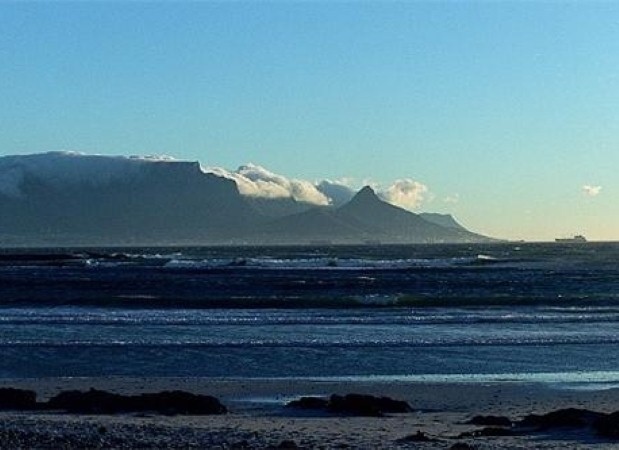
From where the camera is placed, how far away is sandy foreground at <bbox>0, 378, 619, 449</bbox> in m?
14.9

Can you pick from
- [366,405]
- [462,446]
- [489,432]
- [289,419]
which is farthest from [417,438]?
[366,405]

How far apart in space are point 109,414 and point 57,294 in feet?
114

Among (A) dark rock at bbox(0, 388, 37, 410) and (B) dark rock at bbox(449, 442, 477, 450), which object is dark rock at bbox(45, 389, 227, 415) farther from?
(B) dark rock at bbox(449, 442, 477, 450)

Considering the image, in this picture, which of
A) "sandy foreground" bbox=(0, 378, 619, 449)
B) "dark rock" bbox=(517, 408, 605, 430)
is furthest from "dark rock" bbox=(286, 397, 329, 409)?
"dark rock" bbox=(517, 408, 605, 430)

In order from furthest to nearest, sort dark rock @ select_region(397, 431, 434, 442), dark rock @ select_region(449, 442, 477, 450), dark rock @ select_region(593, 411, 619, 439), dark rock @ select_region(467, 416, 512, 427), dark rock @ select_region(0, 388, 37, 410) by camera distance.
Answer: dark rock @ select_region(0, 388, 37, 410)
dark rock @ select_region(467, 416, 512, 427)
dark rock @ select_region(593, 411, 619, 439)
dark rock @ select_region(397, 431, 434, 442)
dark rock @ select_region(449, 442, 477, 450)

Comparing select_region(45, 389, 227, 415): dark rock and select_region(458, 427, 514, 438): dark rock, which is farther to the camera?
select_region(45, 389, 227, 415): dark rock

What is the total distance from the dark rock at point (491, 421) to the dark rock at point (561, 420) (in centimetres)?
21

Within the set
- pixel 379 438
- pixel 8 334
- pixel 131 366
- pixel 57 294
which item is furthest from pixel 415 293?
pixel 379 438

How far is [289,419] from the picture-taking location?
1747 cm

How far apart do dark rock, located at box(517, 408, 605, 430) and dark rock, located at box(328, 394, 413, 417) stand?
222 cm

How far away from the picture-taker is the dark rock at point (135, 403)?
18172 millimetres

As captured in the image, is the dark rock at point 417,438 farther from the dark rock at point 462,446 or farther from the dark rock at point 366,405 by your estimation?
the dark rock at point 366,405

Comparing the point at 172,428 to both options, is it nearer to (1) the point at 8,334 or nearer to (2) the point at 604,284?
(1) the point at 8,334

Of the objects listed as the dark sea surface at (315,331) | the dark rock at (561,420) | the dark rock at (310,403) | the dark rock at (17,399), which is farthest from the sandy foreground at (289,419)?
the dark sea surface at (315,331)
